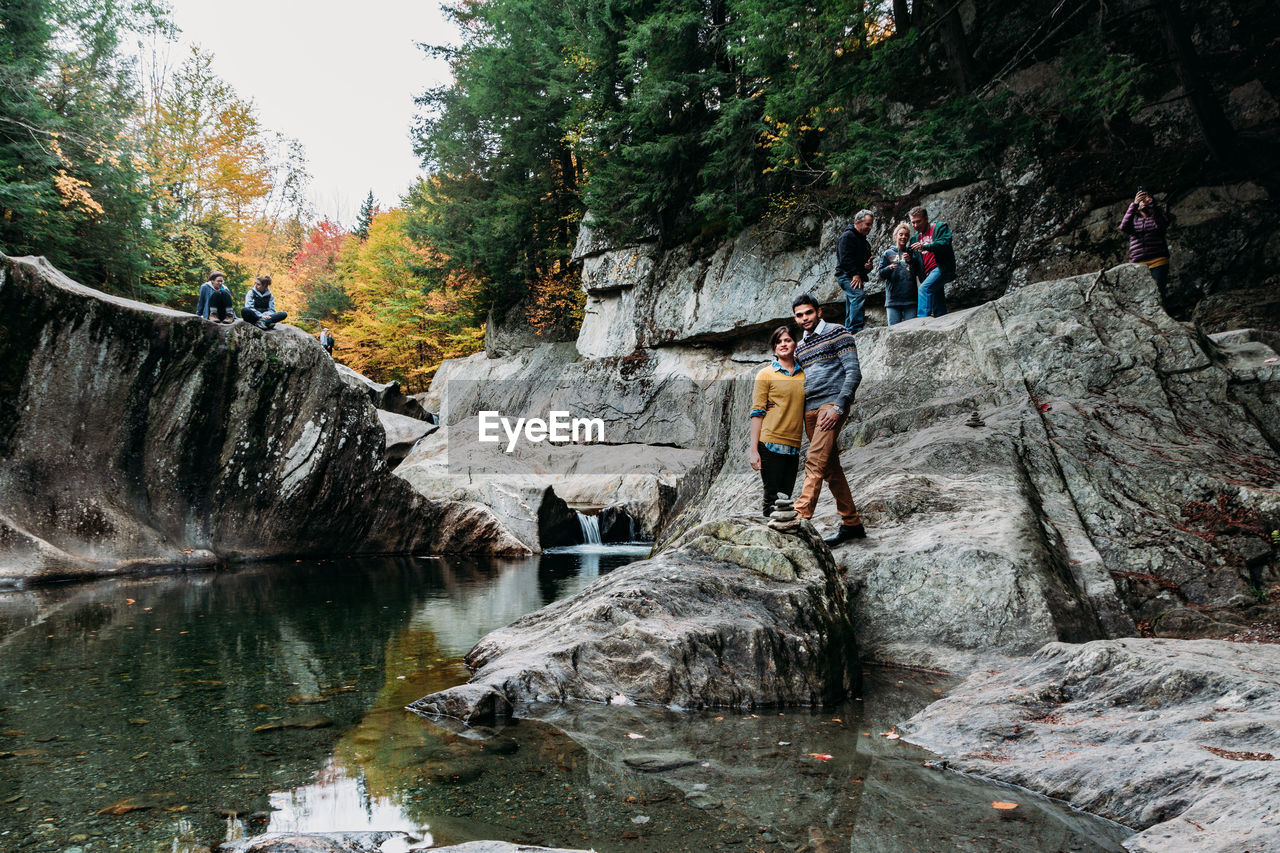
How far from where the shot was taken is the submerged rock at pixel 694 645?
14.2ft

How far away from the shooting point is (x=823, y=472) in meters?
5.76

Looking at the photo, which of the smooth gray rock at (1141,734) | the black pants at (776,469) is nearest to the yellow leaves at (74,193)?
the black pants at (776,469)

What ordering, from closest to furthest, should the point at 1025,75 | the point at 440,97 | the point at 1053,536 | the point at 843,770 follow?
the point at 843,770, the point at 1053,536, the point at 1025,75, the point at 440,97

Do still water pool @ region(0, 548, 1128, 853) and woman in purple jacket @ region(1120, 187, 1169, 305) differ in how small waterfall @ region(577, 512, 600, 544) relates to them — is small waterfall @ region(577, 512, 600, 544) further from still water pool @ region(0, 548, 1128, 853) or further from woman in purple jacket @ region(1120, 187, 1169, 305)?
woman in purple jacket @ region(1120, 187, 1169, 305)

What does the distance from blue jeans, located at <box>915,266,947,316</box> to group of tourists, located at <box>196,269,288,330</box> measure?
988 centimetres

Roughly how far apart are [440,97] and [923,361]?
2946 cm

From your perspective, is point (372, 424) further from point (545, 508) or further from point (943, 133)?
point (943, 133)

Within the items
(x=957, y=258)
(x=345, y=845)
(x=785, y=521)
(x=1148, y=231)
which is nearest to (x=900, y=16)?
(x=957, y=258)

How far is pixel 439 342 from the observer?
37.5m

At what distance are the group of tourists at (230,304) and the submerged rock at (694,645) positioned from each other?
9.27m

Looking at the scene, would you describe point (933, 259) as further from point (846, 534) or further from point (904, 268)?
point (846, 534)

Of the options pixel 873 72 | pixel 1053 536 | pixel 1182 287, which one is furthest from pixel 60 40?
pixel 1182 287

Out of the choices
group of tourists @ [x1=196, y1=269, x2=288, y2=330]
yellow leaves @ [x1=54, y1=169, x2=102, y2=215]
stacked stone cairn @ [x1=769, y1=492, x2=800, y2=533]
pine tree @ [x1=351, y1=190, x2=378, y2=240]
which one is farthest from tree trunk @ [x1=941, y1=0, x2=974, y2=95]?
pine tree @ [x1=351, y1=190, x2=378, y2=240]

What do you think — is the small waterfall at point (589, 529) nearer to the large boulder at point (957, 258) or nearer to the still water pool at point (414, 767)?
the large boulder at point (957, 258)
